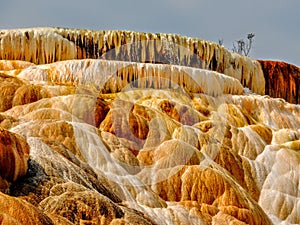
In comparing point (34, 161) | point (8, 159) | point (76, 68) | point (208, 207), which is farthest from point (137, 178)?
point (76, 68)

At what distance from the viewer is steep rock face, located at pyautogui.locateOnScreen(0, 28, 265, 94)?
27375mm

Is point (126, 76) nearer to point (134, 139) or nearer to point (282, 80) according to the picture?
point (134, 139)

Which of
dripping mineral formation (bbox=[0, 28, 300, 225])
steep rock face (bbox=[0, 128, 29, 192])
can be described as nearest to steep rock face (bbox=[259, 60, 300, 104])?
dripping mineral formation (bbox=[0, 28, 300, 225])

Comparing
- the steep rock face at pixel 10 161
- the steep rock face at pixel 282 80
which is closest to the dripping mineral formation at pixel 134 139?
the steep rock face at pixel 10 161

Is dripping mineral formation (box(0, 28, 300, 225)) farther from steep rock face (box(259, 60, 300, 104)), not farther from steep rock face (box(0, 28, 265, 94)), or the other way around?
steep rock face (box(259, 60, 300, 104))

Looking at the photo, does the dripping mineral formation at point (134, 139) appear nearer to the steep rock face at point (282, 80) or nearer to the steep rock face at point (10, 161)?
the steep rock face at point (10, 161)

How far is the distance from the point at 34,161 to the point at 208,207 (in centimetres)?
494

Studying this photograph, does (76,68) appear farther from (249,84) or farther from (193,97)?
(249,84)

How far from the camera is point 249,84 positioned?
110 feet

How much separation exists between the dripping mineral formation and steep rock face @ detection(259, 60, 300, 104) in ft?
18.4

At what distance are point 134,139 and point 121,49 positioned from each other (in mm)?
14816

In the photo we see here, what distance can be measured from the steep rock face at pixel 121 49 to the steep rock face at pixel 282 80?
6.09ft

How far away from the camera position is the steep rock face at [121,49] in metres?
27.4

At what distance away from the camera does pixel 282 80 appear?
36.0 metres
